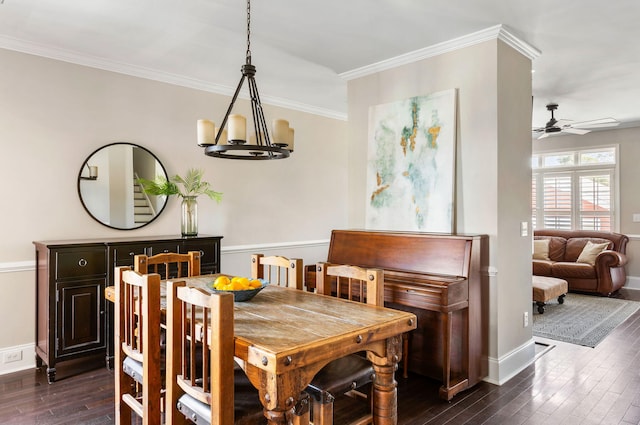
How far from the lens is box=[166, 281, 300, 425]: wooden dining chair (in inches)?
63.6

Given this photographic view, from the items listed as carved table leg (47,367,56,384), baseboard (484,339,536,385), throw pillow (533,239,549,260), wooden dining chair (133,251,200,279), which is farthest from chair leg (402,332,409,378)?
throw pillow (533,239,549,260)

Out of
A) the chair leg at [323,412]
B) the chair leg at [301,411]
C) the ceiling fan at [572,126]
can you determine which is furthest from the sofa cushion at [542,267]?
the chair leg at [301,411]

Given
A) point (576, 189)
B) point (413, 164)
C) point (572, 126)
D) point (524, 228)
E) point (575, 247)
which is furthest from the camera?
Result: point (576, 189)

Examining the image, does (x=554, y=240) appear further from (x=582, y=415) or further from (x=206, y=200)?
(x=206, y=200)

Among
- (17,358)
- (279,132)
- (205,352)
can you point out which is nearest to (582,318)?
(279,132)

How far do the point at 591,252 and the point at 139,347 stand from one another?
6.79 m

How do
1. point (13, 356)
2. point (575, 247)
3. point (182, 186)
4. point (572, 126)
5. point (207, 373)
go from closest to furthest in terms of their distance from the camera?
1. point (207, 373)
2. point (13, 356)
3. point (182, 186)
4. point (572, 126)
5. point (575, 247)

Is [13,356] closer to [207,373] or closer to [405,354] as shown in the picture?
[207,373]

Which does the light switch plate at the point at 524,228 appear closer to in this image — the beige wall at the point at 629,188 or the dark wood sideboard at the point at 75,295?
the dark wood sideboard at the point at 75,295

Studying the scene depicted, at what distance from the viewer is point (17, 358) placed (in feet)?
11.7

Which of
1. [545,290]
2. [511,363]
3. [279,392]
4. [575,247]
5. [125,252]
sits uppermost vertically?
[125,252]

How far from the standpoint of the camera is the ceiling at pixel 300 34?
115 inches

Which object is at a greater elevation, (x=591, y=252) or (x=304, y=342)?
(x=304, y=342)

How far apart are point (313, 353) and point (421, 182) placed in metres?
2.40
